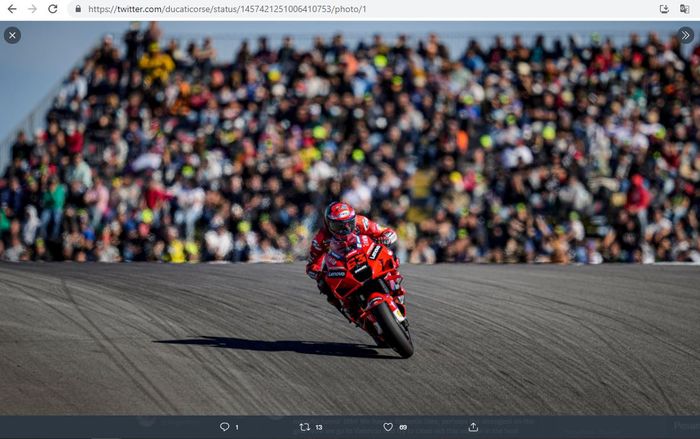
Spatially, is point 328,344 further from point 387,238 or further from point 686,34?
point 686,34

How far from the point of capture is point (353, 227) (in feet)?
22.8

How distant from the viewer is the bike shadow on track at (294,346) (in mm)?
7109

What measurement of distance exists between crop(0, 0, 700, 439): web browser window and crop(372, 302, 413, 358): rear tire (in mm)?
24

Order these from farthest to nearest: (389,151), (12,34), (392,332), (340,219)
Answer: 1. (389,151)
2. (392,332)
3. (340,219)
4. (12,34)

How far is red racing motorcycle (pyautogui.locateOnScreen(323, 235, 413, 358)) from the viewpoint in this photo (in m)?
6.98

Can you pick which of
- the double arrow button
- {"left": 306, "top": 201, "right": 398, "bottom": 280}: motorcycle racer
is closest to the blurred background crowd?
{"left": 306, "top": 201, "right": 398, "bottom": 280}: motorcycle racer

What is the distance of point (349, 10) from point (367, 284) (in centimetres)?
199

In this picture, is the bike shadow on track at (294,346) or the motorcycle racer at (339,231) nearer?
the motorcycle racer at (339,231)

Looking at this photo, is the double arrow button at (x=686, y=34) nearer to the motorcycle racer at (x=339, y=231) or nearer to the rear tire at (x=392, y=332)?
the motorcycle racer at (x=339, y=231)

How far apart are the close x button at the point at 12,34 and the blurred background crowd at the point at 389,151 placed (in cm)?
137

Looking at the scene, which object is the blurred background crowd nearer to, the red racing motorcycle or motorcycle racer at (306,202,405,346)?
motorcycle racer at (306,202,405,346)

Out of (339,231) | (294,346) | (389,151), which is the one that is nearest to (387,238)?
(339,231)

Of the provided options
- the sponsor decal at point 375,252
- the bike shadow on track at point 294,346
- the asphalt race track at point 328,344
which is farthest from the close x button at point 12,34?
the sponsor decal at point 375,252
